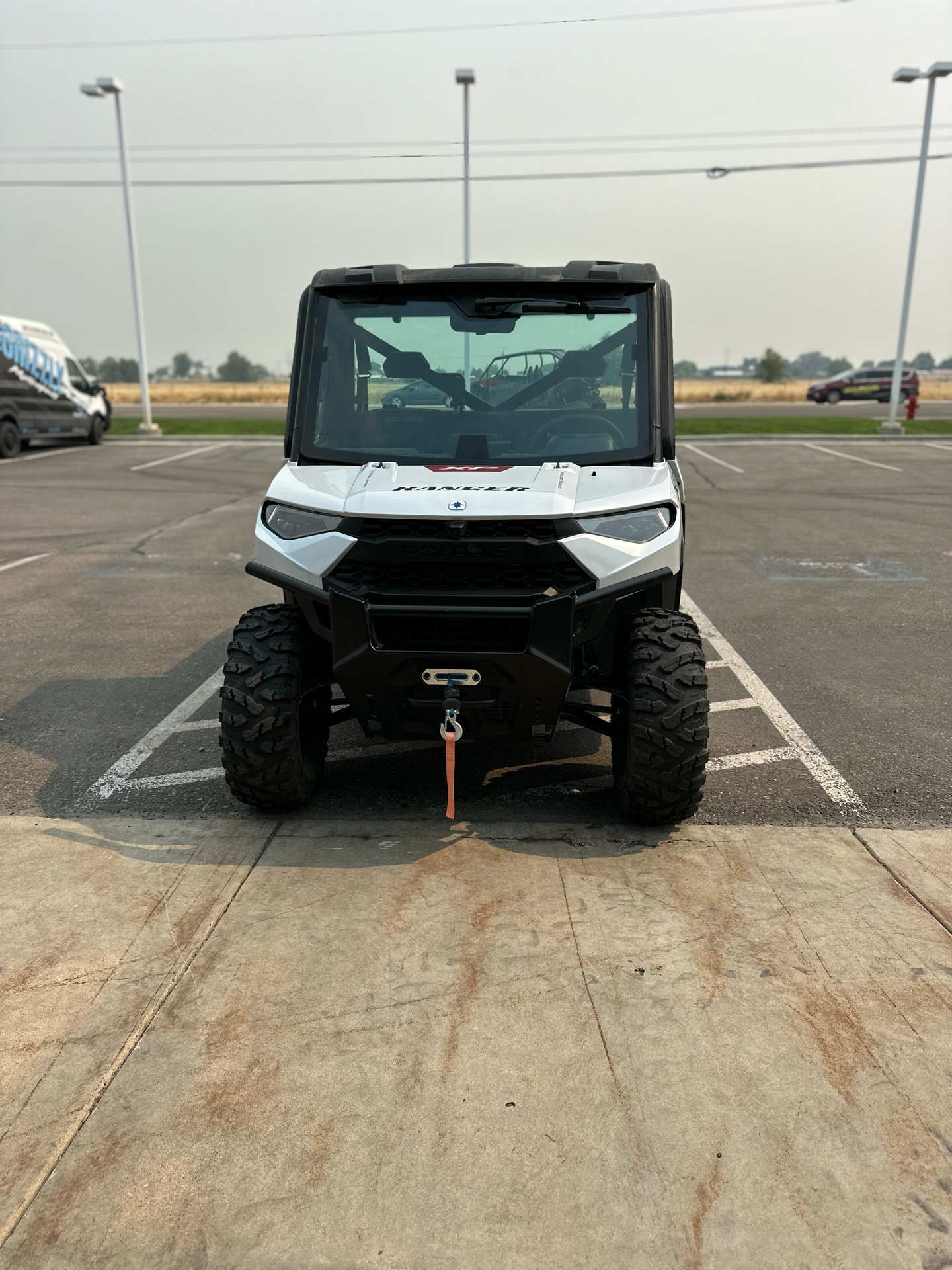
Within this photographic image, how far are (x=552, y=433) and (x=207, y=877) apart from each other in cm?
242

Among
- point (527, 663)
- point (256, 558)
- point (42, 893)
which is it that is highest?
point (256, 558)

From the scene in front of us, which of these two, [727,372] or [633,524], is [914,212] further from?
[727,372]

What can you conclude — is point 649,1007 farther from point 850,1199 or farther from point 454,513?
point 454,513

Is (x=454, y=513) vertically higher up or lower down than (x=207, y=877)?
higher up

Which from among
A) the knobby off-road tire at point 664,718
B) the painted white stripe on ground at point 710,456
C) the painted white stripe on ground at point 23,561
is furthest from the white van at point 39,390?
the knobby off-road tire at point 664,718

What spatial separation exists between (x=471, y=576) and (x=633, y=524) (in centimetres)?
70

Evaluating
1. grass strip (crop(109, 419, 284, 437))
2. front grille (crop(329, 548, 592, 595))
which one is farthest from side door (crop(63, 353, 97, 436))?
front grille (crop(329, 548, 592, 595))

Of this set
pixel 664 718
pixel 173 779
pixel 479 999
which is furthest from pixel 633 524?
pixel 173 779

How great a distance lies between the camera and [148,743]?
17.9 feet

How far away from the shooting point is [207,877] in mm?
4008

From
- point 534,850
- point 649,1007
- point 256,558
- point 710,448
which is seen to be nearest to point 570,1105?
point 649,1007

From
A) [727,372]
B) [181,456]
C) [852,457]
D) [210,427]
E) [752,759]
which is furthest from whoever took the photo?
[727,372]

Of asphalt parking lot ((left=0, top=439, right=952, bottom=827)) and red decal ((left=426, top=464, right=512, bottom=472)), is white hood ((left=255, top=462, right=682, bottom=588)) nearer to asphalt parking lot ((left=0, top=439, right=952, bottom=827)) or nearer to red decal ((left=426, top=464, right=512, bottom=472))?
red decal ((left=426, top=464, right=512, bottom=472))

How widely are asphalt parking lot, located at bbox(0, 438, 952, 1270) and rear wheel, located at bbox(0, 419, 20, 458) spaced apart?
51.8ft
